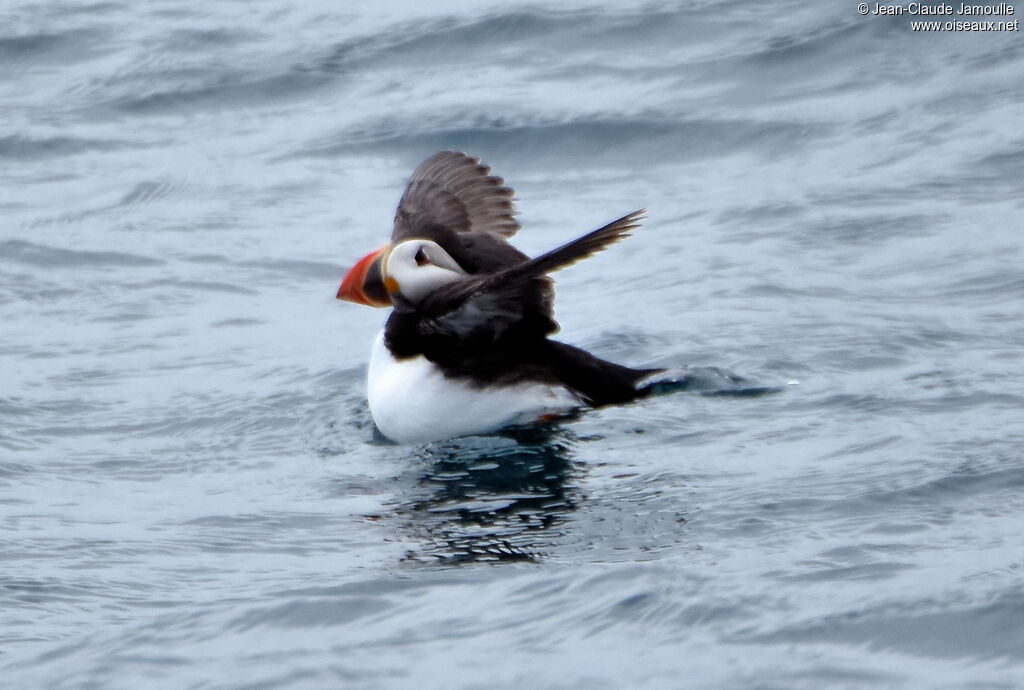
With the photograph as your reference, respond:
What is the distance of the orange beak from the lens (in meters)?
5.48

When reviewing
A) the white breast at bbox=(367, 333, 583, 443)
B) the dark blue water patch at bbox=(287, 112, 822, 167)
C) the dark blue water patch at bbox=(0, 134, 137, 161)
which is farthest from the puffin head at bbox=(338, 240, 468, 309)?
the dark blue water patch at bbox=(0, 134, 137, 161)

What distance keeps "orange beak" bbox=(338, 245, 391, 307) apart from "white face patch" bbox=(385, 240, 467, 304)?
4 centimetres

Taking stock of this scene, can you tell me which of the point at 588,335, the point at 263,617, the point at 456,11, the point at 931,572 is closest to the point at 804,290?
the point at 588,335

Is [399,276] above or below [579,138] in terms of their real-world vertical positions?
below

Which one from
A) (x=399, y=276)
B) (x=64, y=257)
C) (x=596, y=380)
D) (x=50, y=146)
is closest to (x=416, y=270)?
(x=399, y=276)

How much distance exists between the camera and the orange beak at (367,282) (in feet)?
18.0

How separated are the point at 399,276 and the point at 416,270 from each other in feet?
0.21

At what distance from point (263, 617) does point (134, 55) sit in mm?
8890

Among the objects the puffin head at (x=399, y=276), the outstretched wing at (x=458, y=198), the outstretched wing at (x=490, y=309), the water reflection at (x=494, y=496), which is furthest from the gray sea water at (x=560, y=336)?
the outstretched wing at (x=458, y=198)

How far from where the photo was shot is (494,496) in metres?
4.90

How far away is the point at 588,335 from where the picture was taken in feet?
22.9

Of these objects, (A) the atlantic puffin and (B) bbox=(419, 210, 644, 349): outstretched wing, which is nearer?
(B) bbox=(419, 210, 644, 349): outstretched wing

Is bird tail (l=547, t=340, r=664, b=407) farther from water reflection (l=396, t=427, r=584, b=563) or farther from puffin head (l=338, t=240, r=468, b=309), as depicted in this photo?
puffin head (l=338, t=240, r=468, b=309)

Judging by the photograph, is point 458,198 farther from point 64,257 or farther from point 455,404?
point 64,257
